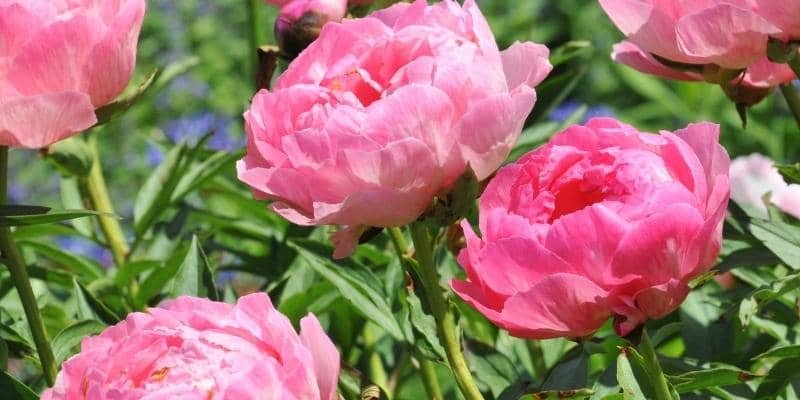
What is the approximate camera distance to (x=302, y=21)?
89 centimetres

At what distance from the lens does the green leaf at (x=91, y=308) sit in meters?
0.92

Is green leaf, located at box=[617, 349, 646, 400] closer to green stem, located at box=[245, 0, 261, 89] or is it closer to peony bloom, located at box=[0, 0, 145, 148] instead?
peony bloom, located at box=[0, 0, 145, 148]

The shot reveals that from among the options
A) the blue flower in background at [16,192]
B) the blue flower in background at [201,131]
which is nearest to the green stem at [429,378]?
the blue flower in background at [201,131]

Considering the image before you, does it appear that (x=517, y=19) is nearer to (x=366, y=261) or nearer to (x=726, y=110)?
(x=726, y=110)

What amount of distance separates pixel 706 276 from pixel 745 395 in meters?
0.20

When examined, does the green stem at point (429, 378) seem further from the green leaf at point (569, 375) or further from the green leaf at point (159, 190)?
the green leaf at point (159, 190)

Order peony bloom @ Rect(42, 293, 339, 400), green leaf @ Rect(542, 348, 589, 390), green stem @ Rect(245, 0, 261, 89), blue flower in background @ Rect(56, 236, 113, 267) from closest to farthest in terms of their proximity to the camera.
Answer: peony bloom @ Rect(42, 293, 339, 400) < green leaf @ Rect(542, 348, 589, 390) < green stem @ Rect(245, 0, 261, 89) < blue flower in background @ Rect(56, 236, 113, 267)

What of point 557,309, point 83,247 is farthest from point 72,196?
point 83,247

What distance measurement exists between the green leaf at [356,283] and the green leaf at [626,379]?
0.85ft

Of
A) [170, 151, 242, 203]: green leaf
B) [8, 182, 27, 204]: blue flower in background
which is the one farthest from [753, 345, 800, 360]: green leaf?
[8, 182, 27, 204]: blue flower in background

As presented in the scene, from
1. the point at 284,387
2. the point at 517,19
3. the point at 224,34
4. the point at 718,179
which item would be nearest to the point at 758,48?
the point at 718,179

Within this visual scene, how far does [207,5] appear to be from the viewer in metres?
3.39

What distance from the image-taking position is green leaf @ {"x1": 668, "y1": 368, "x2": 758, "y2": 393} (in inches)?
29.2

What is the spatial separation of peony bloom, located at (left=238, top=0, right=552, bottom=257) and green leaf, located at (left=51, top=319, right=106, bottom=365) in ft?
0.63
